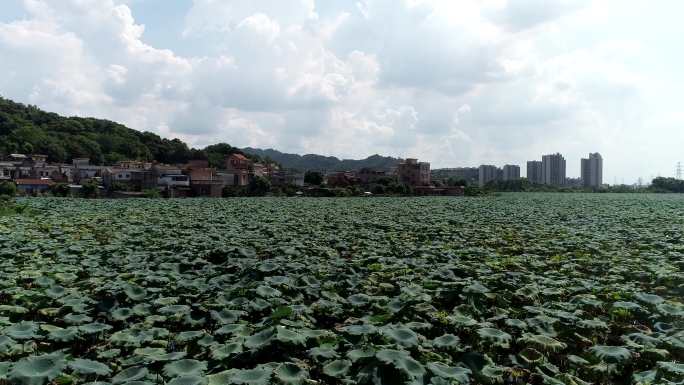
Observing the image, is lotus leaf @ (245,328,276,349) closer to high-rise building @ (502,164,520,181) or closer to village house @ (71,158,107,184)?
village house @ (71,158,107,184)

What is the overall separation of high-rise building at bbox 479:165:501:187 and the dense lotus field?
16932 cm

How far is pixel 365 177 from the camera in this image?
104 meters

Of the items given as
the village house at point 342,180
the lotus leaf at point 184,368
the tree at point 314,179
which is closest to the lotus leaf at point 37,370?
the lotus leaf at point 184,368

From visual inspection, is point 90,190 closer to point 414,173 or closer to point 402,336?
point 402,336

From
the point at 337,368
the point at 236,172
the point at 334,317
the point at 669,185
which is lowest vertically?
the point at 334,317

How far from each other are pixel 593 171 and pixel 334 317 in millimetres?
165909

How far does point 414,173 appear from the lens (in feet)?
332

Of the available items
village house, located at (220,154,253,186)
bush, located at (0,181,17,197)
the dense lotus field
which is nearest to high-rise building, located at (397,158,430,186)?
village house, located at (220,154,253,186)

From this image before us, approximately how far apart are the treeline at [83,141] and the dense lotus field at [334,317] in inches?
3970

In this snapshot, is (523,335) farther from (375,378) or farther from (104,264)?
(104,264)

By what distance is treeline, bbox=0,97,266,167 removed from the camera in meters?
95.9

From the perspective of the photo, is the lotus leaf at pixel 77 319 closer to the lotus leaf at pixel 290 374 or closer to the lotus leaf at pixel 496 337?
the lotus leaf at pixel 290 374

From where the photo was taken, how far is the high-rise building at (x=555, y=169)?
152413mm

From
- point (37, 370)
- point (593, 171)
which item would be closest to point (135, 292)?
point (37, 370)
